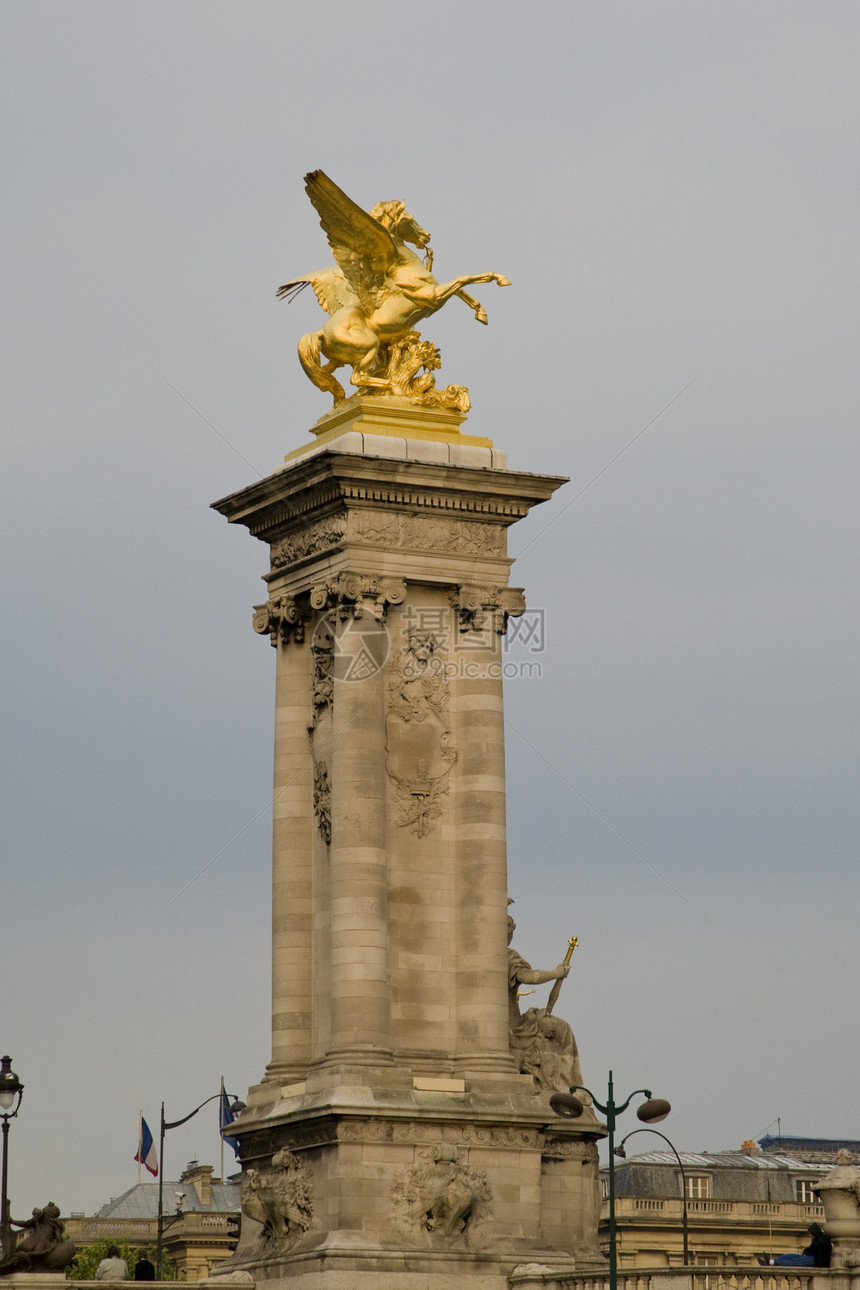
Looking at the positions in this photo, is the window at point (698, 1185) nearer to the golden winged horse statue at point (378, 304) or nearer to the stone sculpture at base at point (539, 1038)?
the stone sculpture at base at point (539, 1038)

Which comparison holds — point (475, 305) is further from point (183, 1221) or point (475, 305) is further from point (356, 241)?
point (183, 1221)

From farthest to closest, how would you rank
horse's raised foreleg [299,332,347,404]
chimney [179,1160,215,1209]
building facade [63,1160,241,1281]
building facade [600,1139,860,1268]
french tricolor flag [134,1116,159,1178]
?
chimney [179,1160,215,1209], building facade [63,1160,241,1281], building facade [600,1139,860,1268], french tricolor flag [134,1116,159,1178], horse's raised foreleg [299,332,347,404]

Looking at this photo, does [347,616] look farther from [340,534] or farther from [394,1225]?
[394,1225]

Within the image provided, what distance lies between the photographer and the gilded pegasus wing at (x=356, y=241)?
49.3 metres

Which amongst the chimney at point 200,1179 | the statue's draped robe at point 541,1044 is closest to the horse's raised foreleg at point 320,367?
the statue's draped robe at point 541,1044

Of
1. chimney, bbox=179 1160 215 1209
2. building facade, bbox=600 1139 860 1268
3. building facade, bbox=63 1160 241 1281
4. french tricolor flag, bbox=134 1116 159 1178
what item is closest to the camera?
french tricolor flag, bbox=134 1116 159 1178

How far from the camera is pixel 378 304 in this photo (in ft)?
Answer: 165

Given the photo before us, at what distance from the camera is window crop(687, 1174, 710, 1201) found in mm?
94188

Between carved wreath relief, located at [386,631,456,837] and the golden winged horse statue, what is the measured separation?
15.5ft

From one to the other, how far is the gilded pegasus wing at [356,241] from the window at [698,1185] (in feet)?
165

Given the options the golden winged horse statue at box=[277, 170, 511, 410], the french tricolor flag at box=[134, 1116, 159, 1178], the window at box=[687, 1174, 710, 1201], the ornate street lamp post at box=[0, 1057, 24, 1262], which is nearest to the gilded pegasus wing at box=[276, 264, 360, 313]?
the golden winged horse statue at box=[277, 170, 511, 410]

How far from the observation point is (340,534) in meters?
47.8

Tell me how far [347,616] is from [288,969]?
5805mm

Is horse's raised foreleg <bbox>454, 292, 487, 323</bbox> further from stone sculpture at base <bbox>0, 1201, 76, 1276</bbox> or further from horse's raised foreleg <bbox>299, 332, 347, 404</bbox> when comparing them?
stone sculpture at base <bbox>0, 1201, 76, 1276</bbox>
